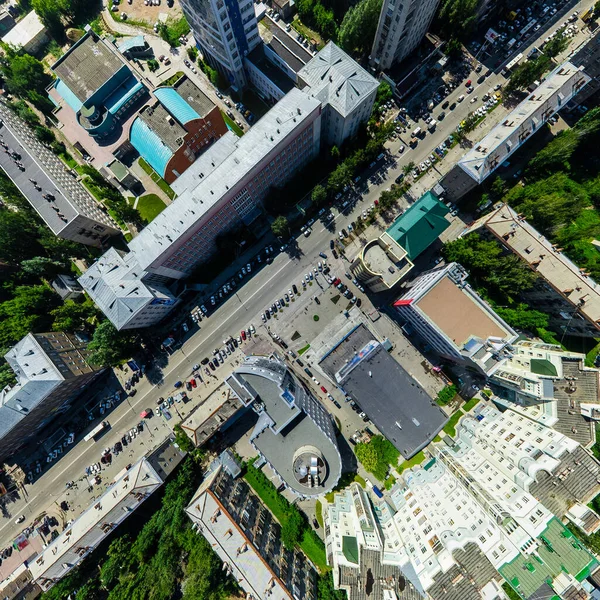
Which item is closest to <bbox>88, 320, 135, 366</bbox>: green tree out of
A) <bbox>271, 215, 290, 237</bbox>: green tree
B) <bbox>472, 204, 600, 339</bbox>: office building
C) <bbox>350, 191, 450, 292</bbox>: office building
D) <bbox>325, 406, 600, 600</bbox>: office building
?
<bbox>271, 215, 290, 237</bbox>: green tree

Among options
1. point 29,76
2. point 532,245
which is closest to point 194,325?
point 532,245

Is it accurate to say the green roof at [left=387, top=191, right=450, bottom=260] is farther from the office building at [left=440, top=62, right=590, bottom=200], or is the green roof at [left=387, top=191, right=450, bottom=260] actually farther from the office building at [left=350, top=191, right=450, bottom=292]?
the office building at [left=440, top=62, right=590, bottom=200]

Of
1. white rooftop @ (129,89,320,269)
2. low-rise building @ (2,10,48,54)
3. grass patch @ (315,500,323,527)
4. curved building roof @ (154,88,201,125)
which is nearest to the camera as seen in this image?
white rooftop @ (129,89,320,269)

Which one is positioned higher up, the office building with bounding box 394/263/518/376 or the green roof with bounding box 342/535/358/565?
the office building with bounding box 394/263/518/376

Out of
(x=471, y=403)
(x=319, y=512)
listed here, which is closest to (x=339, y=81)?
(x=471, y=403)

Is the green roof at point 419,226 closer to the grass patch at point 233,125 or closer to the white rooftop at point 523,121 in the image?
the white rooftop at point 523,121

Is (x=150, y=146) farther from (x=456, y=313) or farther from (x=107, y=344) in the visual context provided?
(x=456, y=313)
